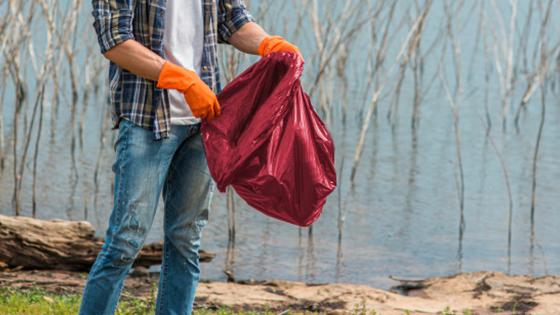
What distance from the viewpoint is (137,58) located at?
295 cm

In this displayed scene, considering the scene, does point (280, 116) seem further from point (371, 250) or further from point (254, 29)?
point (371, 250)

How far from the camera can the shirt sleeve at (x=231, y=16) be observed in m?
3.31

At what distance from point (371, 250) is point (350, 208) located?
4.10 ft

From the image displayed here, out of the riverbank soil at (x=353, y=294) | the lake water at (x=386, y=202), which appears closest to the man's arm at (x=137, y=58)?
the riverbank soil at (x=353, y=294)

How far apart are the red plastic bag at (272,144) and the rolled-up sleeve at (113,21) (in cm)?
39

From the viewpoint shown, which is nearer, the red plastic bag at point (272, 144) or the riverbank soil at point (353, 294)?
the red plastic bag at point (272, 144)

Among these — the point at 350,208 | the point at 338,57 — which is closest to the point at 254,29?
the point at 350,208

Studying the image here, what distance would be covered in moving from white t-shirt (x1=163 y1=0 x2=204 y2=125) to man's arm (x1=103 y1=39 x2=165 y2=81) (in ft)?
0.53

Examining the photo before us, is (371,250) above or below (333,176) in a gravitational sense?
below

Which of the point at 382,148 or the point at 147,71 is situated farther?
the point at 382,148

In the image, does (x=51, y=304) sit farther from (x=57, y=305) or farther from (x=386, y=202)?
(x=386, y=202)

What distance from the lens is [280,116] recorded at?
3115 millimetres

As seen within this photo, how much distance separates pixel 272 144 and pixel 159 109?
352 mm

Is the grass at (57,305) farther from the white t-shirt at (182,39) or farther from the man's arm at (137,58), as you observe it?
the man's arm at (137,58)
